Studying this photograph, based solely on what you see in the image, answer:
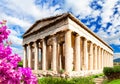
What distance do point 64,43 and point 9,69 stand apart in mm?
40737

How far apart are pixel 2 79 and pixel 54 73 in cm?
3099

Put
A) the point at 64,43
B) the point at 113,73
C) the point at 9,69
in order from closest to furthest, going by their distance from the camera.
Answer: the point at 9,69 < the point at 113,73 < the point at 64,43

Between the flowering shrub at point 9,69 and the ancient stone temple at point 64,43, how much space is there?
28.0 m

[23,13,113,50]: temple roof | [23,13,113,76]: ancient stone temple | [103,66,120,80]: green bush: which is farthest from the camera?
→ [23,13,113,50]: temple roof

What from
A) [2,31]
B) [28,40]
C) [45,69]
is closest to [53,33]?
[45,69]

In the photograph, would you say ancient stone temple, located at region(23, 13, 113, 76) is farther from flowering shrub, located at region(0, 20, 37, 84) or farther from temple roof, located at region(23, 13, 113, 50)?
flowering shrub, located at region(0, 20, 37, 84)

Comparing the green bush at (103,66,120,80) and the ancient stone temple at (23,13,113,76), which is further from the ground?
the ancient stone temple at (23,13,113,76)

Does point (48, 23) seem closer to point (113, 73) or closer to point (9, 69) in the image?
point (113, 73)

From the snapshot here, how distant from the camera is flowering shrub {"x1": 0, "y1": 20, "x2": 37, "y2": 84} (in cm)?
578

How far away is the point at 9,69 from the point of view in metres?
5.83

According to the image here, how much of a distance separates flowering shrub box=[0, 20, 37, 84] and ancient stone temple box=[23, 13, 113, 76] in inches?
1102

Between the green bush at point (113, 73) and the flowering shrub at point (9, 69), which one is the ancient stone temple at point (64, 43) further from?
the flowering shrub at point (9, 69)

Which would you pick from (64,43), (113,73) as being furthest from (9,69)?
(64,43)

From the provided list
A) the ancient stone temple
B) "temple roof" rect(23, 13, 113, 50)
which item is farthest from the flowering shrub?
"temple roof" rect(23, 13, 113, 50)
